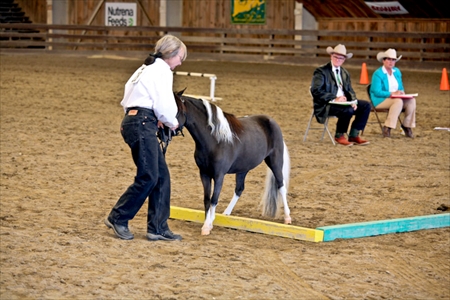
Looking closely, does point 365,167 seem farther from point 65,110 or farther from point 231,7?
point 231,7

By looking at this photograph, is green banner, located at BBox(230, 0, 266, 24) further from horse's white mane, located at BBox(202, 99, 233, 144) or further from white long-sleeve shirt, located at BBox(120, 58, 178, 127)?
white long-sleeve shirt, located at BBox(120, 58, 178, 127)

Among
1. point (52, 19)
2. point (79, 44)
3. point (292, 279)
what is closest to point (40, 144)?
point (292, 279)

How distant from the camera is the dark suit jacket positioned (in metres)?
10.7

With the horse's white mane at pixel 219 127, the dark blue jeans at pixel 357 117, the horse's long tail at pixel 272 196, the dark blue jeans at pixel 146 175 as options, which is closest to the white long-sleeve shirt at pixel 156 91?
the dark blue jeans at pixel 146 175

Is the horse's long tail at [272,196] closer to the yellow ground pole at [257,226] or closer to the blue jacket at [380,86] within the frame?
the yellow ground pole at [257,226]

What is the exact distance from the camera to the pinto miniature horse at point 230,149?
6.21 m

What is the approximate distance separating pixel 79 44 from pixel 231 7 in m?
5.55

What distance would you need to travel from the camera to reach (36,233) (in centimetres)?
627

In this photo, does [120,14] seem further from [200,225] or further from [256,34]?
[200,225]

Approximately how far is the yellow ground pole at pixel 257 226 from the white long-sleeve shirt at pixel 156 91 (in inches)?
46.1

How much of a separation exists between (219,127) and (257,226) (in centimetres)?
90

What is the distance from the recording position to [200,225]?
22.2 ft

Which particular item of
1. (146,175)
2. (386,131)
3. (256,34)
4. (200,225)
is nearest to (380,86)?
(386,131)

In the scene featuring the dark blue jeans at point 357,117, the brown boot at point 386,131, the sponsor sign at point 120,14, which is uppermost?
the sponsor sign at point 120,14
